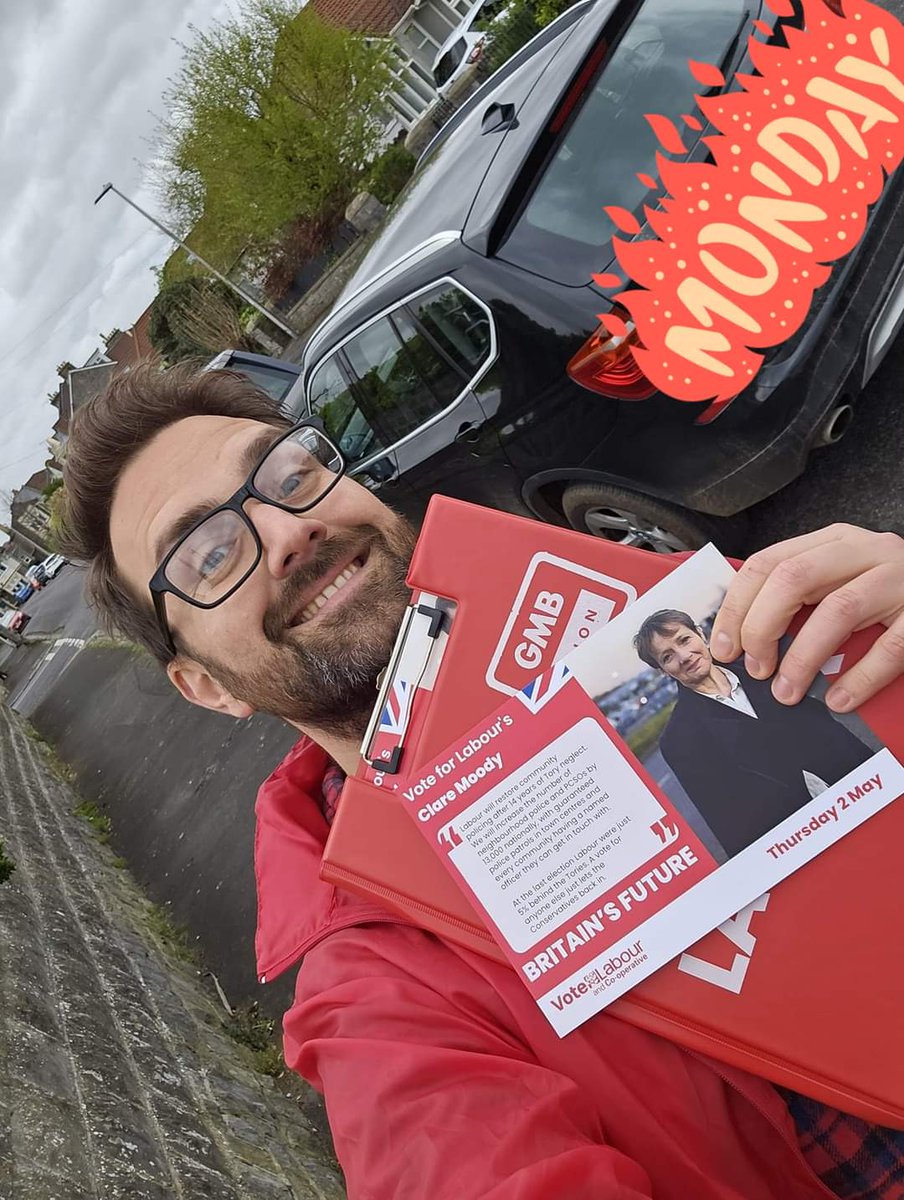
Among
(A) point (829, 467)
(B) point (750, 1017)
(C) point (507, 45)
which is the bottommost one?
(A) point (829, 467)

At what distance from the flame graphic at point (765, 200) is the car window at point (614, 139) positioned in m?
0.07

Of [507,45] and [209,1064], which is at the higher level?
[507,45]

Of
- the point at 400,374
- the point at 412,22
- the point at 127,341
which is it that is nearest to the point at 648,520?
the point at 400,374

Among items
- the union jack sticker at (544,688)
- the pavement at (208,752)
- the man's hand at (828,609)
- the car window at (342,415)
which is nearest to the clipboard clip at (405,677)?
the union jack sticker at (544,688)

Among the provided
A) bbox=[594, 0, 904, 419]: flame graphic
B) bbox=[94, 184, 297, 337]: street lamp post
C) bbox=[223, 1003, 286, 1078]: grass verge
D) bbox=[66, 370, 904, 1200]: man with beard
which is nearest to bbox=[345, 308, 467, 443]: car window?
bbox=[594, 0, 904, 419]: flame graphic

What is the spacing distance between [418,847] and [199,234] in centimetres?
2072

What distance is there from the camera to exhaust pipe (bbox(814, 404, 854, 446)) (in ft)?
7.75

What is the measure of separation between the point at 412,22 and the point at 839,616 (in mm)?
34486

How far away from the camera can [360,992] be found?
129 cm

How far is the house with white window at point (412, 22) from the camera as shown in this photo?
27.3 m

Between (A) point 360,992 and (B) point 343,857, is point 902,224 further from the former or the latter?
(A) point 360,992

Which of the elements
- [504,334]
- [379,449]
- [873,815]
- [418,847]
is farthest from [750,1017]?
[379,449]

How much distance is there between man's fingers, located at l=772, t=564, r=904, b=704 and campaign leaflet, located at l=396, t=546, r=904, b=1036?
6 centimetres

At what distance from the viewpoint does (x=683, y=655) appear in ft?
3.89
